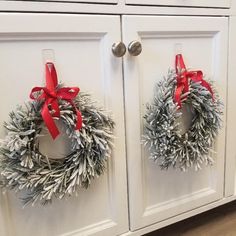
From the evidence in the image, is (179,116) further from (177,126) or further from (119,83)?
(119,83)

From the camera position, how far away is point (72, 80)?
0.70m

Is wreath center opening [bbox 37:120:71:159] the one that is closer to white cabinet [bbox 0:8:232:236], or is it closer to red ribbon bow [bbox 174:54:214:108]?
white cabinet [bbox 0:8:232:236]

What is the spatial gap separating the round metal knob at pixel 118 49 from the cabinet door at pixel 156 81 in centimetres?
3

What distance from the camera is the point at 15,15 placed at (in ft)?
1.98

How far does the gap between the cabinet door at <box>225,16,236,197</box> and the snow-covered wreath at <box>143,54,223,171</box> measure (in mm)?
141

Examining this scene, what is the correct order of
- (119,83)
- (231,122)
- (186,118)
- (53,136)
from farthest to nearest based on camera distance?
(231,122)
(186,118)
(119,83)
(53,136)

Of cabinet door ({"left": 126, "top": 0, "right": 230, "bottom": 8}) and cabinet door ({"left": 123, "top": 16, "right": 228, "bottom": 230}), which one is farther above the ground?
cabinet door ({"left": 126, "top": 0, "right": 230, "bottom": 8})

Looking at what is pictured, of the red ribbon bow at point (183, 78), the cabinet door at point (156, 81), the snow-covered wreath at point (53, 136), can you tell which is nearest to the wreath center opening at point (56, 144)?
the snow-covered wreath at point (53, 136)

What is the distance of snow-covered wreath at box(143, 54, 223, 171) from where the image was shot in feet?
2.46

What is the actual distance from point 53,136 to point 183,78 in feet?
1.32

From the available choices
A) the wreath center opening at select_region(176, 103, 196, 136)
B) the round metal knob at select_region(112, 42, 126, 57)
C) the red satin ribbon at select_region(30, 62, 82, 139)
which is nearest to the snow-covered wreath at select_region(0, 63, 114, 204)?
the red satin ribbon at select_region(30, 62, 82, 139)

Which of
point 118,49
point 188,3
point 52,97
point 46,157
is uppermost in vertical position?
point 188,3

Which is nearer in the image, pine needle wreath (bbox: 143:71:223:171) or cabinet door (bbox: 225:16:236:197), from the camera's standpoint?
pine needle wreath (bbox: 143:71:223:171)

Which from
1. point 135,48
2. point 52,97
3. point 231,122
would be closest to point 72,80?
point 52,97
